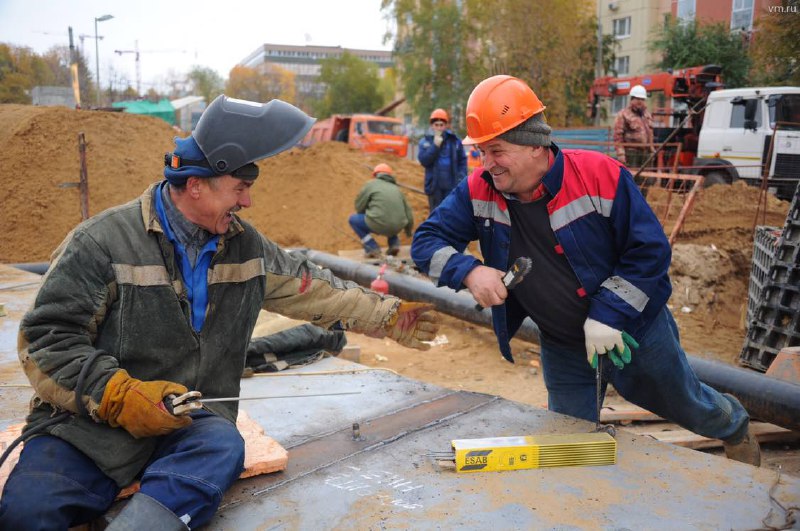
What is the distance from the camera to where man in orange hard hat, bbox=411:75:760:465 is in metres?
2.86

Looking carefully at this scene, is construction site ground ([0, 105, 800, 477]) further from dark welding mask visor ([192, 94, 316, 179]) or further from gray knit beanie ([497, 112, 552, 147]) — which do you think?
dark welding mask visor ([192, 94, 316, 179])

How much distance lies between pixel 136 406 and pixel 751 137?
14.3 metres

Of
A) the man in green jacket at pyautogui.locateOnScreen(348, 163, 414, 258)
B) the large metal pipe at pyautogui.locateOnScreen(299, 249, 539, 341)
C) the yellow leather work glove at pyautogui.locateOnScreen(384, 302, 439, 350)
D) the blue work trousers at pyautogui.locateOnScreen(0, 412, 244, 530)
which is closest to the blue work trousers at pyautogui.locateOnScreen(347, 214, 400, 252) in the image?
the man in green jacket at pyautogui.locateOnScreen(348, 163, 414, 258)

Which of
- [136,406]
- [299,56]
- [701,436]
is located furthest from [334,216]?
[299,56]

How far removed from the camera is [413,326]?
11.3ft

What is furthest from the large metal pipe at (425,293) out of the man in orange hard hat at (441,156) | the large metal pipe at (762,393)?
the man in orange hard hat at (441,156)

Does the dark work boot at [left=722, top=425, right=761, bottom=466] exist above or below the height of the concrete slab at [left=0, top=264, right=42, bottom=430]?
below

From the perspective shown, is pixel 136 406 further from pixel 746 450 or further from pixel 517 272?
pixel 746 450

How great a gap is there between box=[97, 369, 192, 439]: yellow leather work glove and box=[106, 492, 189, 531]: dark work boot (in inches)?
9.0

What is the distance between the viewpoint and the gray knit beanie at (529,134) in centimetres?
296

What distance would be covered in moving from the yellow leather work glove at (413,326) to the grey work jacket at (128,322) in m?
0.71

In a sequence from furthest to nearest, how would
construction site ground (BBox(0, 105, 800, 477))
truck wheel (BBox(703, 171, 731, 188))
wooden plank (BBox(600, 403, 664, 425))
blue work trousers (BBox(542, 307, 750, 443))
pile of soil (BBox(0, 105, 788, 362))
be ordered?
1. truck wheel (BBox(703, 171, 731, 188))
2. pile of soil (BBox(0, 105, 788, 362))
3. construction site ground (BBox(0, 105, 800, 477))
4. wooden plank (BBox(600, 403, 664, 425))
5. blue work trousers (BBox(542, 307, 750, 443))

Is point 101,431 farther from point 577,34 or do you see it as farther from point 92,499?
point 577,34

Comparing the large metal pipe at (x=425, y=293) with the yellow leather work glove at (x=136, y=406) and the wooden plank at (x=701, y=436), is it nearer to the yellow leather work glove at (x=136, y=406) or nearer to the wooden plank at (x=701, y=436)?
the wooden plank at (x=701, y=436)
